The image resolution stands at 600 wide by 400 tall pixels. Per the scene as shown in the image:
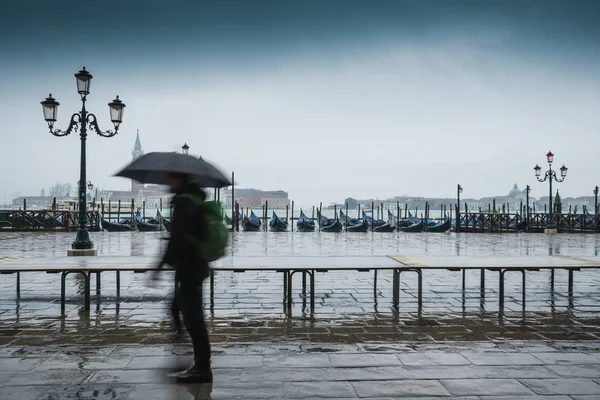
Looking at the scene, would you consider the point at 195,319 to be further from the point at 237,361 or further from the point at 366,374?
the point at 366,374

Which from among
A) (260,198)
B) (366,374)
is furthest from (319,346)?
(260,198)

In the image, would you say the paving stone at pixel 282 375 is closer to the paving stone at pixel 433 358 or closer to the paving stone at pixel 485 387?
the paving stone at pixel 433 358

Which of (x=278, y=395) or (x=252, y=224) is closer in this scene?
(x=278, y=395)

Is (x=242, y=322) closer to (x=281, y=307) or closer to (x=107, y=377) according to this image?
(x=281, y=307)

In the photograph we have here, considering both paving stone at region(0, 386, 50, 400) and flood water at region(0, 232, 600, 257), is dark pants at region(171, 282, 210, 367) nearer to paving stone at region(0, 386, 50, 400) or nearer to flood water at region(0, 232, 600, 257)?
paving stone at region(0, 386, 50, 400)

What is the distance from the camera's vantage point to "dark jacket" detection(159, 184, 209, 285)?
330 centimetres

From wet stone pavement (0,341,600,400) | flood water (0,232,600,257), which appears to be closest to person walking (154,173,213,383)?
wet stone pavement (0,341,600,400)

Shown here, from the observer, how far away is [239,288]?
23.5ft

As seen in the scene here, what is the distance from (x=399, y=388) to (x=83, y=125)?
9821 millimetres

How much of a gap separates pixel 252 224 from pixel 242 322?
24617mm

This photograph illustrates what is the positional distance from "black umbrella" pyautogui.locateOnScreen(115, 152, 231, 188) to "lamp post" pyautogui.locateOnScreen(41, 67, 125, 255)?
781cm

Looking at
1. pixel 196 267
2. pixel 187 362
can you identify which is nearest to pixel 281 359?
pixel 187 362

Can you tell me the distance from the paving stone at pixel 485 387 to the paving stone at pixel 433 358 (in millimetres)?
380

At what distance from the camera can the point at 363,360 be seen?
12.3 feet
